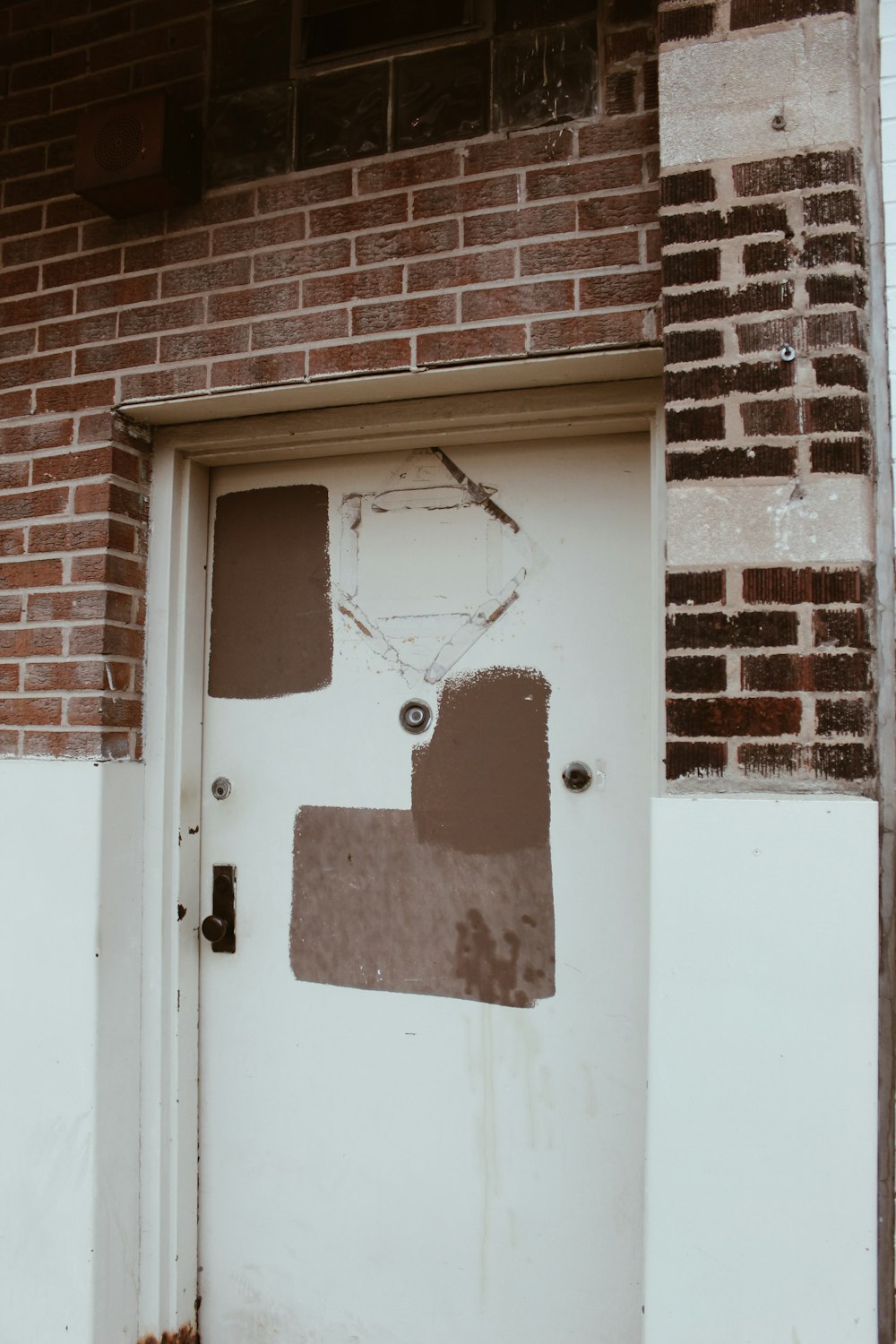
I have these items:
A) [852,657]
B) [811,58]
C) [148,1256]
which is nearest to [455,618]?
[852,657]

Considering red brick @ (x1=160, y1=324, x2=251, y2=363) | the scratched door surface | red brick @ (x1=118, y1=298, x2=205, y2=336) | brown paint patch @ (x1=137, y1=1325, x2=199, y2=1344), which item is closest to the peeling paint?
the scratched door surface

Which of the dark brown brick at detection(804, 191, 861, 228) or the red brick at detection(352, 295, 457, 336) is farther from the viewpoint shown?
the red brick at detection(352, 295, 457, 336)

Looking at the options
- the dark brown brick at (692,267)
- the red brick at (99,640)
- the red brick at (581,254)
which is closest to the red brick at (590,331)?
the red brick at (581,254)

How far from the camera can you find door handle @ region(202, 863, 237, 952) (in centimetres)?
244

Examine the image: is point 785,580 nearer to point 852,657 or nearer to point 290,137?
point 852,657

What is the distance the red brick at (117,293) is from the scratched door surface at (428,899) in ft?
1.59

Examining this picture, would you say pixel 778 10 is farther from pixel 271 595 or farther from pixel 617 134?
pixel 271 595

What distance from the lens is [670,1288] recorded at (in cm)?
154

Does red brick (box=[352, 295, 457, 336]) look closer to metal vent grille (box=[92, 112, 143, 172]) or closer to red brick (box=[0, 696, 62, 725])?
metal vent grille (box=[92, 112, 143, 172])

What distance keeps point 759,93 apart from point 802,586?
907 mm

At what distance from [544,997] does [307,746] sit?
0.87 meters

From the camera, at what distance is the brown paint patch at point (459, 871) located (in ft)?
7.25

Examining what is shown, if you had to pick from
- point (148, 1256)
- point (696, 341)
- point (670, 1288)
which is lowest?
point (148, 1256)

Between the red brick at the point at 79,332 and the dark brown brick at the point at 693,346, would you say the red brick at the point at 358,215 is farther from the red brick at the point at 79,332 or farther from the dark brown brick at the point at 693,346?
the dark brown brick at the point at 693,346
